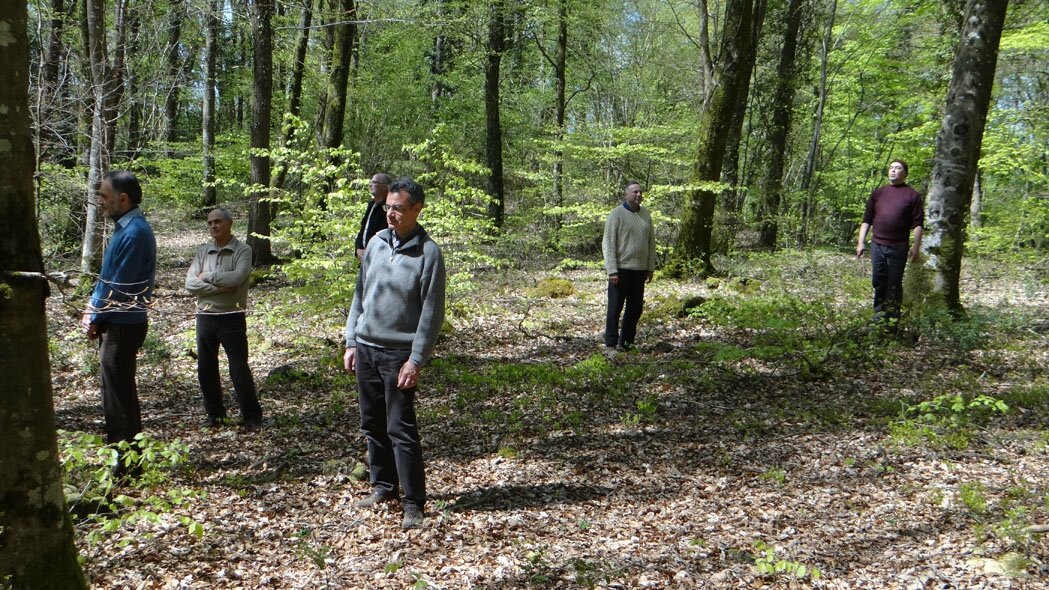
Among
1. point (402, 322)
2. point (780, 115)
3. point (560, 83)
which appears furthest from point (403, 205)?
point (560, 83)

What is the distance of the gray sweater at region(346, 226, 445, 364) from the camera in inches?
146

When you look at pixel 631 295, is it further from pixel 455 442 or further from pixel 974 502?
pixel 974 502

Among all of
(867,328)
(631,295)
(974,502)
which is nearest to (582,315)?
(631,295)

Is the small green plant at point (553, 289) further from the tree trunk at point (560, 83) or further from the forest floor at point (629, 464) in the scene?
the tree trunk at point (560, 83)

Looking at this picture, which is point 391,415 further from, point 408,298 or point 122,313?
point 122,313

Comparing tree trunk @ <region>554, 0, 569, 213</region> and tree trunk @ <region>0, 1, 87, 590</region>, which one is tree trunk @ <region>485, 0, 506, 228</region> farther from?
tree trunk @ <region>0, 1, 87, 590</region>

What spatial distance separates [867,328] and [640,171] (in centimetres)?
1104

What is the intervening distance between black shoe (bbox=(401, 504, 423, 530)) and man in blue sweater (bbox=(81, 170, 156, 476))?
1.94 metres

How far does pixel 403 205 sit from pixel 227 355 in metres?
2.71

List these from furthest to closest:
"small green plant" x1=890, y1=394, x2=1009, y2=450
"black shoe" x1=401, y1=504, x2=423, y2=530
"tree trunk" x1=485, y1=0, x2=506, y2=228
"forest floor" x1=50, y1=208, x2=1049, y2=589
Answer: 1. "tree trunk" x1=485, y1=0, x2=506, y2=228
2. "small green plant" x1=890, y1=394, x2=1009, y2=450
3. "black shoe" x1=401, y1=504, x2=423, y2=530
4. "forest floor" x1=50, y1=208, x2=1049, y2=589

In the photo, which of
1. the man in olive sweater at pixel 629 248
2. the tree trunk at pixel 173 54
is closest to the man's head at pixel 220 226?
the man in olive sweater at pixel 629 248

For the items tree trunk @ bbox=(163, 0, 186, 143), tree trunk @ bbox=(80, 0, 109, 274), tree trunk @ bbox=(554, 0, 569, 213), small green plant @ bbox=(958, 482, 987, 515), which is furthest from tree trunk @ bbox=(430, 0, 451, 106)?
small green plant @ bbox=(958, 482, 987, 515)

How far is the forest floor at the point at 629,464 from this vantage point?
11.1ft

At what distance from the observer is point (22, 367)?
91.4 inches
